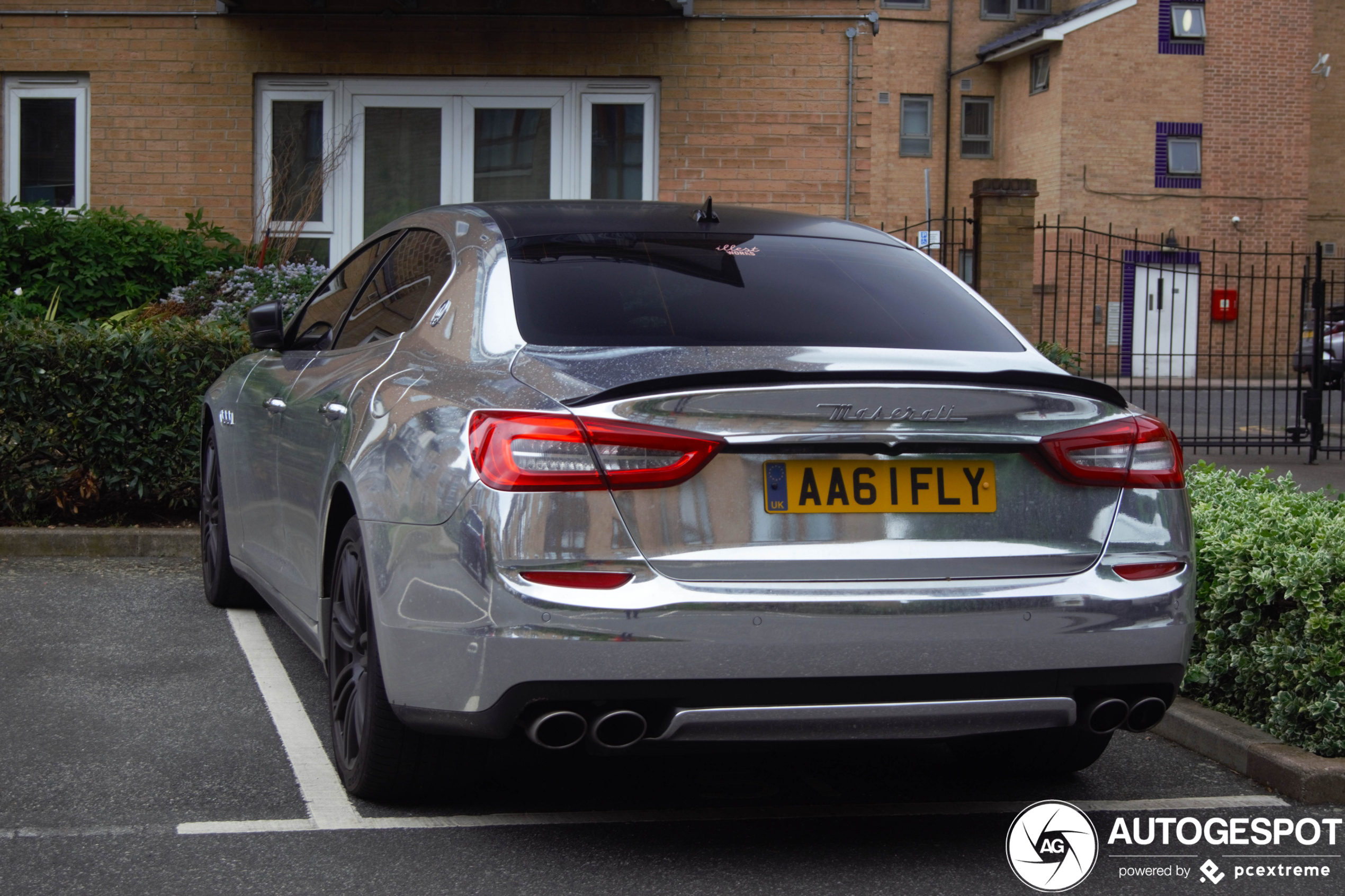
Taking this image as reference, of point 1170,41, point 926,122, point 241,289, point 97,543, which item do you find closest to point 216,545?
point 97,543

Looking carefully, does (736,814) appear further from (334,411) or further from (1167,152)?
(1167,152)

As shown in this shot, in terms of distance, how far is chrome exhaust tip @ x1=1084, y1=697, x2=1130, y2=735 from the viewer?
340cm

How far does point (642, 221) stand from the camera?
4.34 m

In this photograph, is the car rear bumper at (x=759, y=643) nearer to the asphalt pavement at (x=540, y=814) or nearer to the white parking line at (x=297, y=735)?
the asphalt pavement at (x=540, y=814)

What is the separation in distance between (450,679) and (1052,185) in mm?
33701

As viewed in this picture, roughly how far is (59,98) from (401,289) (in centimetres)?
1057

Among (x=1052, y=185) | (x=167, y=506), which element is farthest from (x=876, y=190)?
(x=167, y=506)

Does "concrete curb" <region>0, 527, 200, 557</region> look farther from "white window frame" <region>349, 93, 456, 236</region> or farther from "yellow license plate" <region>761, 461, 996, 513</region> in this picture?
"white window frame" <region>349, 93, 456, 236</region>

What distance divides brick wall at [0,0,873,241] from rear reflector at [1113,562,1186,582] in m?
10.2

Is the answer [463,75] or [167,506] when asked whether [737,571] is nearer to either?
[167,506]

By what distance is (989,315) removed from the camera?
13.7 ft

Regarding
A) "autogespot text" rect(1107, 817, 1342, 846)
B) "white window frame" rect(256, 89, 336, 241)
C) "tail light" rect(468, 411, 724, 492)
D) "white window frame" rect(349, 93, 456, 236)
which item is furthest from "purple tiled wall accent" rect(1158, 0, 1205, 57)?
"tail light" rect(468, 411, 724, 492)

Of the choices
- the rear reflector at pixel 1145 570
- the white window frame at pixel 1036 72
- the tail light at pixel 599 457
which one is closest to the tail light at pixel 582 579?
the tail light at pixel 599 457

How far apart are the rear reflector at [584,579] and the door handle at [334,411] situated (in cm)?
114
